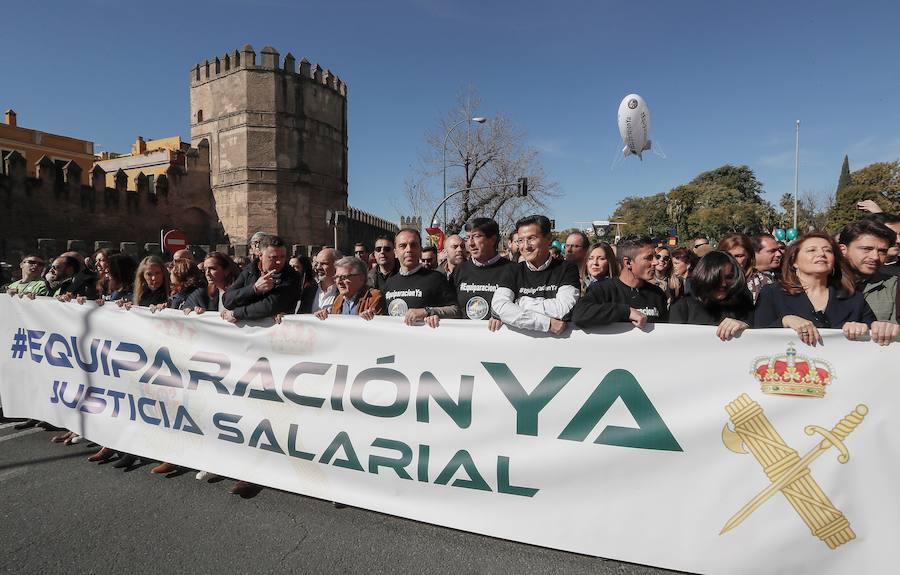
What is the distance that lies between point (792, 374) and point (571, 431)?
1021mm

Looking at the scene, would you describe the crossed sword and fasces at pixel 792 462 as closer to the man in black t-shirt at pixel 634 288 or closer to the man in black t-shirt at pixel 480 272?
the man in black t-shirt at pixel 634 288

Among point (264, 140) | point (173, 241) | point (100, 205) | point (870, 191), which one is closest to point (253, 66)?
point (264, 140)

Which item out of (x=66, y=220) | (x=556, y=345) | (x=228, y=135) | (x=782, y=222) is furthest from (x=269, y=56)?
(x=782, y=222)

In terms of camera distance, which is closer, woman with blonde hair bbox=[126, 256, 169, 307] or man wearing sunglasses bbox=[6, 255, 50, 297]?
woman with blonde hair bbox=[126, 256, 169, 307]

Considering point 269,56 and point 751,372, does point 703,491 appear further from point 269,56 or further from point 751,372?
point 269,56

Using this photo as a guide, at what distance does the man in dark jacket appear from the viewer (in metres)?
3.37

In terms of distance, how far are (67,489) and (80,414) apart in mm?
834

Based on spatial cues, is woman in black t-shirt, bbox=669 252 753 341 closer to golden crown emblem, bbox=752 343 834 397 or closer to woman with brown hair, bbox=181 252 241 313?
golden crown emblem, bbox=752 343 834 397

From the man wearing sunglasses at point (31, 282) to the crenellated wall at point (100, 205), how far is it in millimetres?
10774

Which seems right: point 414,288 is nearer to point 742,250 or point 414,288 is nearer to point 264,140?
point 742,250

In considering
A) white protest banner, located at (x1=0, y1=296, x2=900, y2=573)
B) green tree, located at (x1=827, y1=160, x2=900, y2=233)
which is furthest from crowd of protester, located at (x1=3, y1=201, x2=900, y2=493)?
green tree, located at (x1=827, y1=160, x2=900, y2=233)

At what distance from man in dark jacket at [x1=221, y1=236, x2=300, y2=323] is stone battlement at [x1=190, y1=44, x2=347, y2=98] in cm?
3020

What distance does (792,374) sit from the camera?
87.7 inches

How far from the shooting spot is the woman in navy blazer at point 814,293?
248 cm
